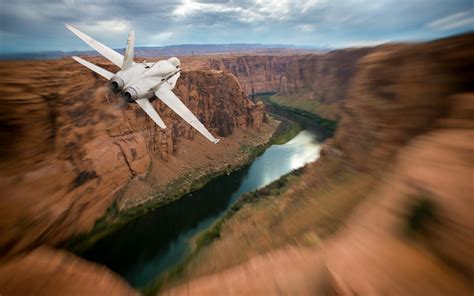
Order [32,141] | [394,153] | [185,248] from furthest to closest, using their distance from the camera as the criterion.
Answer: [185,248] < [32,141] < [394,153]

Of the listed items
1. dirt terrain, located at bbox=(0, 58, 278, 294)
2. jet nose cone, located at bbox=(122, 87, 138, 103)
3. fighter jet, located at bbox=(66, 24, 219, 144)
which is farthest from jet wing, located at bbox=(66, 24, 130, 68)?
jet nose cone, located at bbox=(122, 87, 138, 103)

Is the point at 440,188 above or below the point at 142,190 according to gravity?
above

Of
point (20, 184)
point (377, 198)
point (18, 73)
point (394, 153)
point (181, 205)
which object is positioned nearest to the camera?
point (377, 198)

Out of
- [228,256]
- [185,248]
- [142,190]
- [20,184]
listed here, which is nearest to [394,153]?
[228,256]

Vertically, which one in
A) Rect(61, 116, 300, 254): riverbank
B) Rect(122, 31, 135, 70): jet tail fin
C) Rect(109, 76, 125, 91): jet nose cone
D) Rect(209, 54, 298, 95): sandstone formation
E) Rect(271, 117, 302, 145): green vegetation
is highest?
Rect(122, 31, 135, 70): jet tail fin

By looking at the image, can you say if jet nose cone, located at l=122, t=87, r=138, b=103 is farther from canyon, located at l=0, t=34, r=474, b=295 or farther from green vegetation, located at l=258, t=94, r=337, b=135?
green vegetation, located at l=258, t=94, r=337, b=135

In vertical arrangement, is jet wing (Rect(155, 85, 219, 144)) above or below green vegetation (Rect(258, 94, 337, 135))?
above

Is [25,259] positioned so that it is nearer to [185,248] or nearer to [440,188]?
[440,188]

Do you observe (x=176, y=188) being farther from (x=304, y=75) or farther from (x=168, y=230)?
(x=304, y=75)

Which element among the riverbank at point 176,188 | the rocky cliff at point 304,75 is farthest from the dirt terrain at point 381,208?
Result: the rocky cliff at point 304,75
